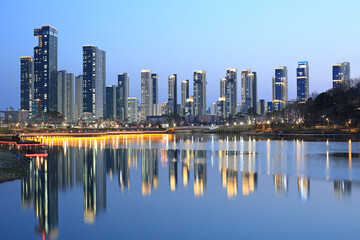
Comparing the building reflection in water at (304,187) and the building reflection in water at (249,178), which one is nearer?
the building reflection in water at (304,187)

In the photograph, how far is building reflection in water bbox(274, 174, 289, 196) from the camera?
22.2 m

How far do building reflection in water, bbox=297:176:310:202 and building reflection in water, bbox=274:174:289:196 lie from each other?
2.70ft

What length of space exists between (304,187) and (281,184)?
1685 mm

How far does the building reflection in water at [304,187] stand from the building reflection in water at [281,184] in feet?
2.70

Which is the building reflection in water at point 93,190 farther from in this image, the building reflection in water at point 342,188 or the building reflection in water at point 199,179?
the building reflection in water at point 342,188

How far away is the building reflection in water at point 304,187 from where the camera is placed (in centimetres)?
2061

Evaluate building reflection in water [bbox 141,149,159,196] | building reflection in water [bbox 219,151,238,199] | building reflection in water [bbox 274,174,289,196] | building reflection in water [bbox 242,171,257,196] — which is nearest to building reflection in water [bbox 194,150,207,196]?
building reflection in water [bbox 219,151,238,199]

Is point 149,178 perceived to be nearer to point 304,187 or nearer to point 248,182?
point 248,182

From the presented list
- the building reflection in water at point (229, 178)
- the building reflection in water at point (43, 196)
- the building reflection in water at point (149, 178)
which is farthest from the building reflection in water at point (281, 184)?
the building reflection in water at point (43, 196)

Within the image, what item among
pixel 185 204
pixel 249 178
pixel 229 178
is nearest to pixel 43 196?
pixel 185 204

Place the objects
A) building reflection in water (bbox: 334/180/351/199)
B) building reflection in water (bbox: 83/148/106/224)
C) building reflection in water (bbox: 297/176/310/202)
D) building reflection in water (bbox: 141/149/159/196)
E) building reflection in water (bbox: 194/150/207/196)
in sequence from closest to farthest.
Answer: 1. building reflection in water (bbox: 83/148/106/224)
2. building reflection in water (bbox: 297/176/310/202)
3. building reflection in water (bbox: 334/180/351/199)
4. building reflection in water (bbox: 194/150/207/196)
5. building reflection in water (bbox: 141/149/159/196)

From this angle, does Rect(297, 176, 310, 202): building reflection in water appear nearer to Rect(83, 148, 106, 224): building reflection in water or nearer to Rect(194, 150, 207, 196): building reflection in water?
Rect(194, 150, 207, 196): building reflection in water

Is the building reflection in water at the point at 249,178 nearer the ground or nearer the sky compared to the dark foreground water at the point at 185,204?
nearer the sky

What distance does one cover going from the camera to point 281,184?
A: 24.8m
